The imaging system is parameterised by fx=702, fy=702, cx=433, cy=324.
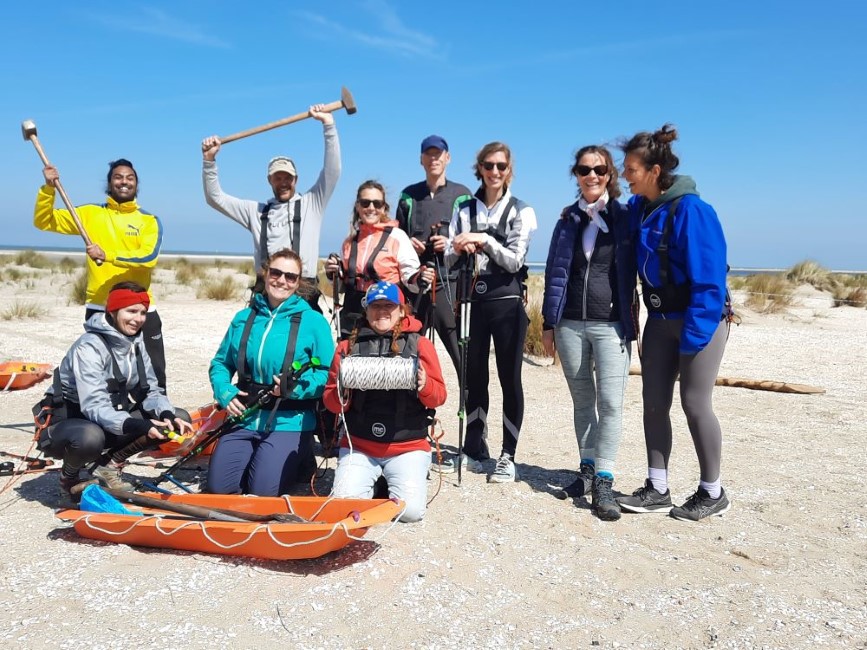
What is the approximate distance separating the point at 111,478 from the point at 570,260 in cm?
327

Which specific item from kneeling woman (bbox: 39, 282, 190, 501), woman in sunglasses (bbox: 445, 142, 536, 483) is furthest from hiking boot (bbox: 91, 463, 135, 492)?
woman in sunglasses (bbox: 445, 142, 536, 483)

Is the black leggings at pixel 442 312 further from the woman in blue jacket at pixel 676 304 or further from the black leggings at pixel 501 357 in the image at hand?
the woman in blue jacket at pixel 676 304

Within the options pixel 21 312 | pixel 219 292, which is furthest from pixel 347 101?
pixel 219 292

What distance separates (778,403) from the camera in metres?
7.98

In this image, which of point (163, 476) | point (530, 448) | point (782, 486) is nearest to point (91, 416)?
point (163, 476)

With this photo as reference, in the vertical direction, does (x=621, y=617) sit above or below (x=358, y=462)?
below

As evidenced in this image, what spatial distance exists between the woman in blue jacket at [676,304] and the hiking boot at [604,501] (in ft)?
0.42

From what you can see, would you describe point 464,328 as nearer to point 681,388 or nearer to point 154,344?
point 681,388

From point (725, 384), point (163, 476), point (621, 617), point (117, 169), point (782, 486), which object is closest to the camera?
point (621, 617)

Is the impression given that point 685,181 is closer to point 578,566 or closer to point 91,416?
point 578,566

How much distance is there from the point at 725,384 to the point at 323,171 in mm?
6078

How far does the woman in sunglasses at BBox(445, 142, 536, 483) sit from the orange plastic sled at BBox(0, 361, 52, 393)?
222 inches

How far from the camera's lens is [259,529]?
3607 millimetres

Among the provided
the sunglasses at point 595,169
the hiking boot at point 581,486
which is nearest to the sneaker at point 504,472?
the hiking boot at point 581,486
